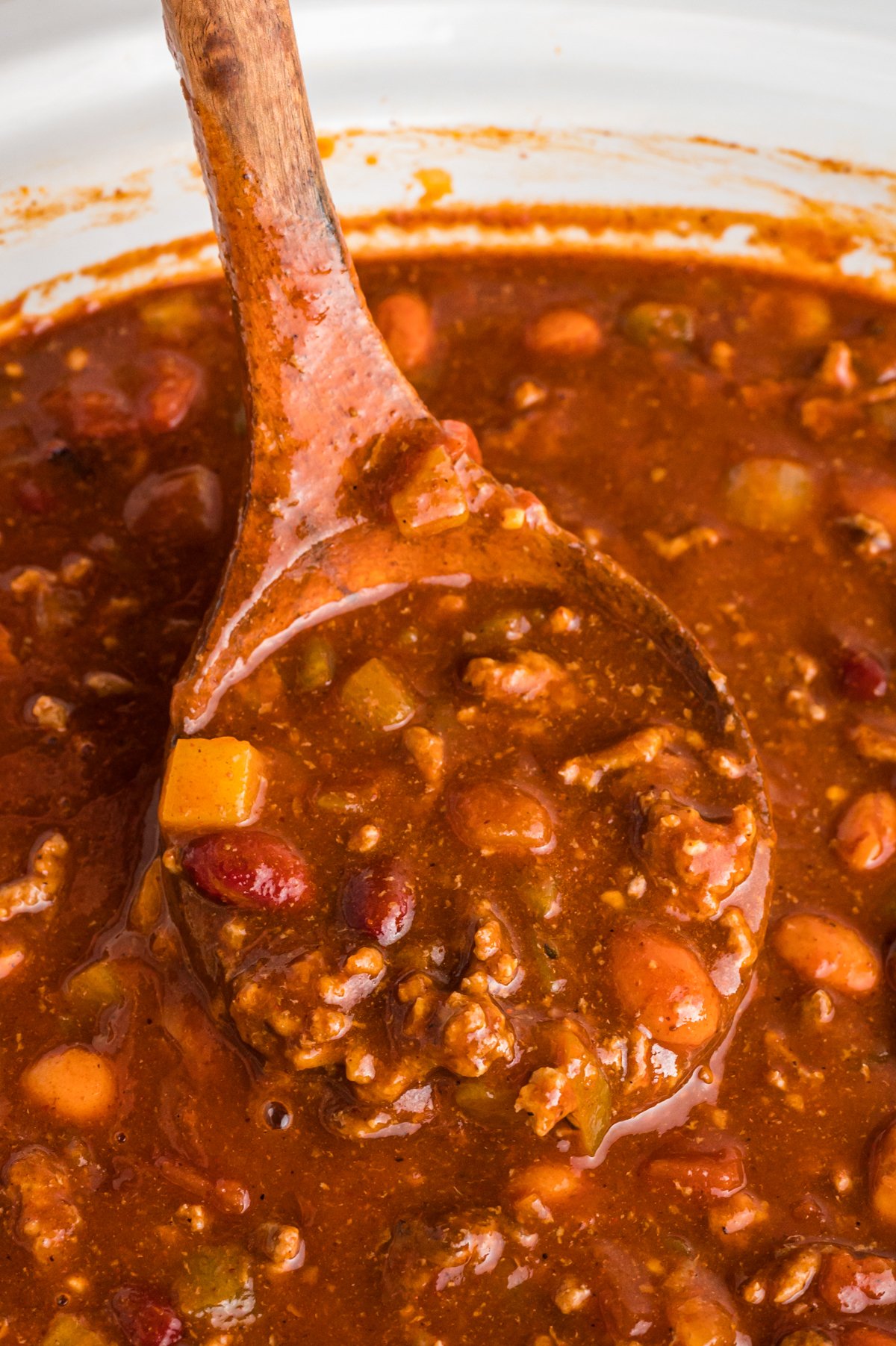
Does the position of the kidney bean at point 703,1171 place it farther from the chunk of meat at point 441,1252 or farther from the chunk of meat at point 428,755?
the chunk of meat at point 428,755

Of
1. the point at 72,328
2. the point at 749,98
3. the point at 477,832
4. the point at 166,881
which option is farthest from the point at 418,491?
the point at 749,98

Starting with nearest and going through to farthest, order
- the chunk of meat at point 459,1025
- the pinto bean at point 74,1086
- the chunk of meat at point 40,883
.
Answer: the chunk of meat at point 459,1025, the pinto bean at point 74,1086, the chunk of meat at point 40,883

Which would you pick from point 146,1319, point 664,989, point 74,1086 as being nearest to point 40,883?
point 74,1086

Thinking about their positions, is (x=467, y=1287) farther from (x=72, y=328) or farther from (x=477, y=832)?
(x=72, y=328)

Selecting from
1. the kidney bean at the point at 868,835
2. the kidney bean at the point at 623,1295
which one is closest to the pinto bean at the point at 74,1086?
the kidney bean at the point at 623,1295

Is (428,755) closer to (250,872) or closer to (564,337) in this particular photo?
(250,872)

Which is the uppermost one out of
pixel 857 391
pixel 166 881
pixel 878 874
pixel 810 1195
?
pixel 857 391
